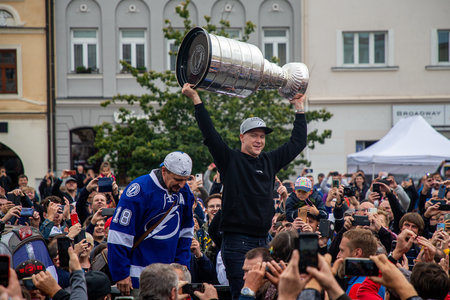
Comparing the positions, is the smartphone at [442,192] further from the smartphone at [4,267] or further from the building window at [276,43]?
the building window at [276,43]

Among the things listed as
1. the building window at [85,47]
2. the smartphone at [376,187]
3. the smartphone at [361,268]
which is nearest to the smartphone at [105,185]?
the smartphone at [376,187]

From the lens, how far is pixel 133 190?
217 inches

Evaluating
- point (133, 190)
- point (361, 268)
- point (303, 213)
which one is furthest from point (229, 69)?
point (361, 268)

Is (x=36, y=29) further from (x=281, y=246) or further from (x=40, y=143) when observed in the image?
(x=281, y=246)

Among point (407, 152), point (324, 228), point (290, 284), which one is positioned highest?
point (407, 152)

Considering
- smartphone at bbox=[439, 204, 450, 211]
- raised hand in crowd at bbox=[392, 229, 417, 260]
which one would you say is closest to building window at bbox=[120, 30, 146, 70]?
smartphone at bbox=[439, 204, 450, 211]

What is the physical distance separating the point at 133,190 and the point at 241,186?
0.91 m

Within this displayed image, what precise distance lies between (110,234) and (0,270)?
2.40 m

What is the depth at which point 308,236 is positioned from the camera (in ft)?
9.77

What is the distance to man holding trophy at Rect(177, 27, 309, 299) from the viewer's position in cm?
549

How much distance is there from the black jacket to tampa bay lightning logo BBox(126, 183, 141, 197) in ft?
2.25

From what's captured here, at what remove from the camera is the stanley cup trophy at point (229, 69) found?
18.4 feet

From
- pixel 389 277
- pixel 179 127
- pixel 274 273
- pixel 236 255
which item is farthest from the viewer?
pixel 179 127

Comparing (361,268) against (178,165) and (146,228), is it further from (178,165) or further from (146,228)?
(146,228)
